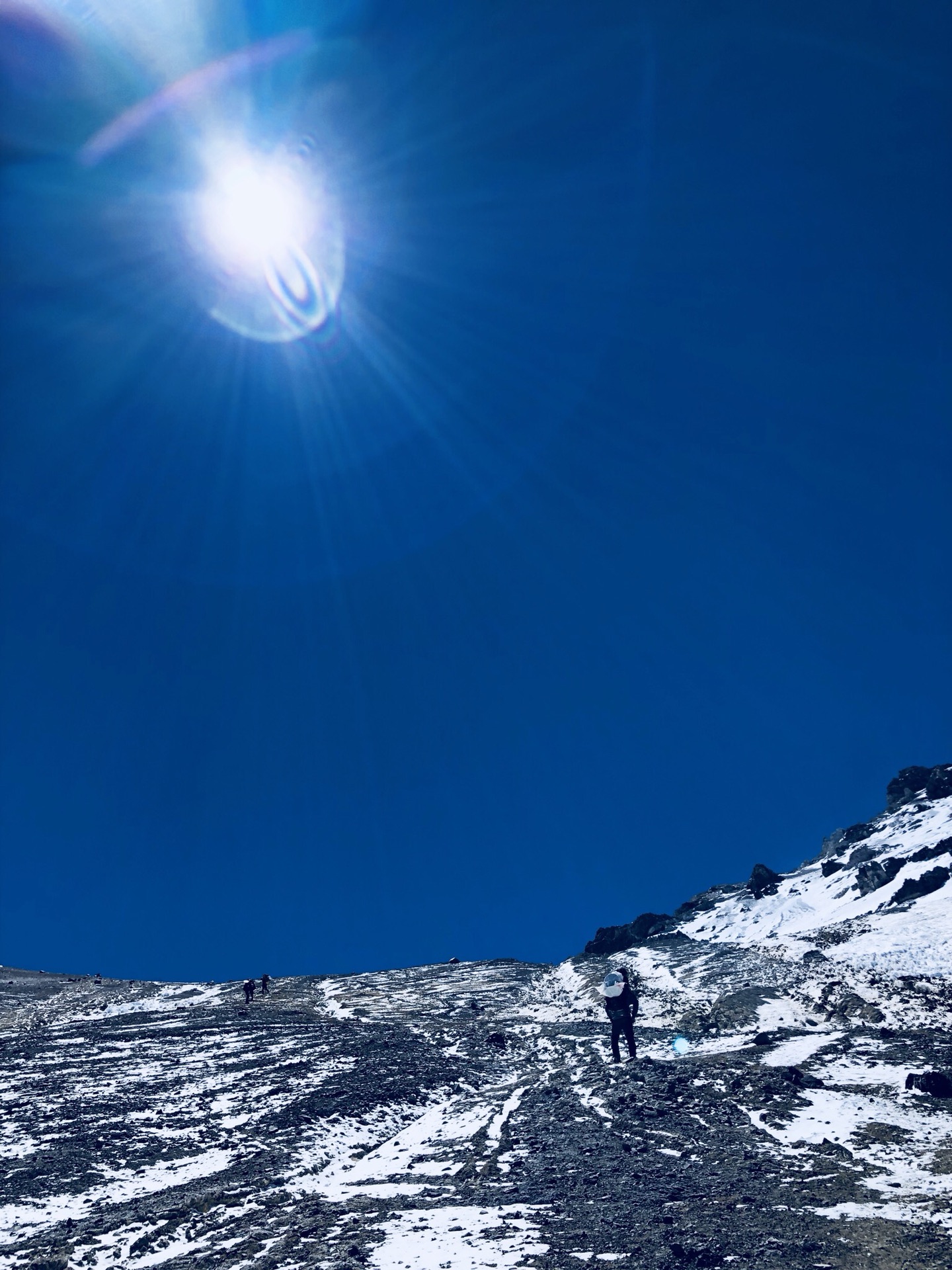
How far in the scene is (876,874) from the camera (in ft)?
168

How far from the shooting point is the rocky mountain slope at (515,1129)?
10273 mm

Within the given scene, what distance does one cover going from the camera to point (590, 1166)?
1333 cm

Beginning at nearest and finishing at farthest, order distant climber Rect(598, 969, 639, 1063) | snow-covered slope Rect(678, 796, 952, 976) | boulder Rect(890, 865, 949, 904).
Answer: distant climber Rect(598, 969, 639, 1063) → snow-covered slope Rect(678, 796, 952, 976) → boulder Rect(890, 865, 949, 904)

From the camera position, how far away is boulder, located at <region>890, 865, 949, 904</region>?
4294 cm

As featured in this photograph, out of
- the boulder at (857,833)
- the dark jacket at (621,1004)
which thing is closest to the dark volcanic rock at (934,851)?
the boulder at (857,833)

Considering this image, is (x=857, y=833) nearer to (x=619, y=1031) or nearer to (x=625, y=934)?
(x=625, y=934)

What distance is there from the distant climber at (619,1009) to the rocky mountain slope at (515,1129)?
1193 mm

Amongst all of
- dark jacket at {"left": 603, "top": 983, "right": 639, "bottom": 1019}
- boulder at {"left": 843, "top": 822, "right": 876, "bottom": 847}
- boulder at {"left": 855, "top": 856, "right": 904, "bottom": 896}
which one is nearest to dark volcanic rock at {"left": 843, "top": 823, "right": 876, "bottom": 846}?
boulder at {"left": 843, "top": 822, "right": 876, "bottom": 847}

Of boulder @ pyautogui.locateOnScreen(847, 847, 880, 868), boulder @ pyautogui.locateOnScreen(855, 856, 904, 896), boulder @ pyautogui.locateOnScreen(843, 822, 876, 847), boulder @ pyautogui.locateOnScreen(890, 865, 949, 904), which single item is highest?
boulder @ pyautogui.locateOnScreen(843, 822, 876, 847)

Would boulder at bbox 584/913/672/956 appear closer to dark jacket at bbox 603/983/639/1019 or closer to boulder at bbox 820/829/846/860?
boulder at bbox 820/829/846/860

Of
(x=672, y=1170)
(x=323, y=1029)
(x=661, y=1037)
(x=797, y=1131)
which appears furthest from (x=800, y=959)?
(x=672, y=1170)

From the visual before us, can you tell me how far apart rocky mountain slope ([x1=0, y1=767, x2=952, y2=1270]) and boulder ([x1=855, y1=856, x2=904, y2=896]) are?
31.6ft

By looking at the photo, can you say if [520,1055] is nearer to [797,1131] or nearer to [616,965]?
[797,1131]

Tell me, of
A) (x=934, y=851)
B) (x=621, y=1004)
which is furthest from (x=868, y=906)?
(x=621, y=1004)
